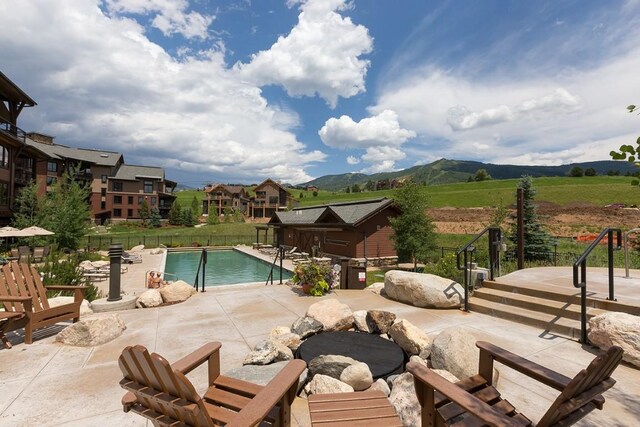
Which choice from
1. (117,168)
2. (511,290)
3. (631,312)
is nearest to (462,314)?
(511,290)

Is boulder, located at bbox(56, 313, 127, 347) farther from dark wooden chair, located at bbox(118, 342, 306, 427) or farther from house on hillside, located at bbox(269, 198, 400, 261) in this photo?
house on hillside, located at bbox(269, 198, 400, 261)

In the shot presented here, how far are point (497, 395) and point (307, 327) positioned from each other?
3.34m

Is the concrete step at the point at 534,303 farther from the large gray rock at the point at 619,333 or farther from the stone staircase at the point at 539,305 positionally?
the large gray rock at the point at 619,333

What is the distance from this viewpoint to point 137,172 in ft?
203

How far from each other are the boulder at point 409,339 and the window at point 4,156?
32996 mm

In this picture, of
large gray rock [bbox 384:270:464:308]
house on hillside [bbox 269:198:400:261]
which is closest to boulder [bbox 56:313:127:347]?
large gray rock [bbox 384:270:464:308]

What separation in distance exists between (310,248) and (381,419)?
78.9 feet

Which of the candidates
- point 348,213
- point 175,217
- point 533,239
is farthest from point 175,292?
point 175,217

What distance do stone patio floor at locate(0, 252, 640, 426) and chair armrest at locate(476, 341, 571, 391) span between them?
1.06 metres

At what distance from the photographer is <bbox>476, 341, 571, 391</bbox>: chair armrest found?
256cm

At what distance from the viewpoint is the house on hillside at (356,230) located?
21.3m

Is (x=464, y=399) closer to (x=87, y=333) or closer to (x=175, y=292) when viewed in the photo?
(x=87, y=333)

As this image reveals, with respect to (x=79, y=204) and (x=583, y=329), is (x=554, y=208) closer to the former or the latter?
(x=583, y=329)

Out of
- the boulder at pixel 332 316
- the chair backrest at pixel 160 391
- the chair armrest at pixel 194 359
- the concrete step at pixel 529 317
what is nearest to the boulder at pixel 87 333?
the chair armrest at pixel 194 359
